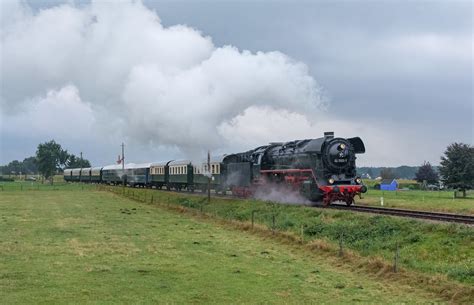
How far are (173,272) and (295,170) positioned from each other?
17.2 m

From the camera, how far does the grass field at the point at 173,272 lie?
12.1 meters

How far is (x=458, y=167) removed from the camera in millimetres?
60219

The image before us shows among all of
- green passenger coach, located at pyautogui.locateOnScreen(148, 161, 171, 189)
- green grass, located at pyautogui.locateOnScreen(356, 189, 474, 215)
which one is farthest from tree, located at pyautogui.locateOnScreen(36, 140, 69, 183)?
green grass, located at pyautogui.locateOnScreen(356, 189, 474, 215)

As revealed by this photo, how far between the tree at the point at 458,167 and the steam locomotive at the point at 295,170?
3046cm

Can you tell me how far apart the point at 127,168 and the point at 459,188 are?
168ft

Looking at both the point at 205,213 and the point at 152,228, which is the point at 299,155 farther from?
the point at 152,228

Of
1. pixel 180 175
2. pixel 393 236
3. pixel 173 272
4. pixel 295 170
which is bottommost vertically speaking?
pixel 173 272

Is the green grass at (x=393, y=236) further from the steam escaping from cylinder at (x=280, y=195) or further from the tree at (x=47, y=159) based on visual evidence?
the tree at (x=47, y=159)

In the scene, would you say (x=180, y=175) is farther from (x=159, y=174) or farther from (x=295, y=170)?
(x=295, y=170)

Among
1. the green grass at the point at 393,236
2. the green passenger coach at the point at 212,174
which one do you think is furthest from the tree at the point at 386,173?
the green grass at the point at 393,236

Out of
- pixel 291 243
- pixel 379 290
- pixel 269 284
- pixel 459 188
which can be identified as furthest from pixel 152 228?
pixel 459 188

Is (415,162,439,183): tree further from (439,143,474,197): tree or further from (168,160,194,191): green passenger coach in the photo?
(168,160,194,191): green passenger coach

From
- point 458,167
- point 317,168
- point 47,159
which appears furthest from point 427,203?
point 47,159

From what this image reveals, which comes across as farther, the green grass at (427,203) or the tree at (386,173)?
the tree at (386,173)
